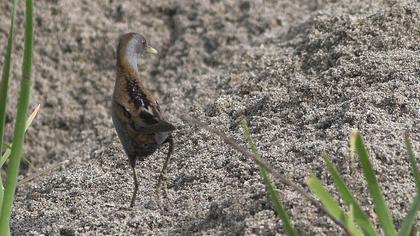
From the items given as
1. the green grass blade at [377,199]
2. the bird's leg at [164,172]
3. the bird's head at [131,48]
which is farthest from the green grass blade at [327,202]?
the bird's head at [131,48]

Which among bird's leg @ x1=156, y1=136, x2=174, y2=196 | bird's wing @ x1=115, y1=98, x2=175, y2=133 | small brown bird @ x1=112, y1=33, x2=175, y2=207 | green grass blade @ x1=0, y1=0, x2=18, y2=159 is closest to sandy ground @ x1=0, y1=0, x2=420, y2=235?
bird's leg @ x1=156, y1=136, x2=174, y2=196

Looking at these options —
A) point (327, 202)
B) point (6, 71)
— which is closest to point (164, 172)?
point (6, 71)

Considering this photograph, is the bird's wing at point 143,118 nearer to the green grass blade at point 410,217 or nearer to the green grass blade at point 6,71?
the green grass blade at point 6,71

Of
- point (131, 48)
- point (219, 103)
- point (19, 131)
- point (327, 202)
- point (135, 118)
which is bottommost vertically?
point (19, 131)

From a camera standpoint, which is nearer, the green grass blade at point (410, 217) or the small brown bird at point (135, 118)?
the green grass blade at point (410, 217)

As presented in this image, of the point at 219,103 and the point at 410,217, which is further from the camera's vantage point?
the point at 219,103

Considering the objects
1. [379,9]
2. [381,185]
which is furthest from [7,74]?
[379,9]

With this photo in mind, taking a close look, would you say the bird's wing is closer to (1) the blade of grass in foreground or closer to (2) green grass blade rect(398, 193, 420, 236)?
(1) the blade of grass in foreground

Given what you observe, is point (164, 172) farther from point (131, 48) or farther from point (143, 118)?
point (131, 48)

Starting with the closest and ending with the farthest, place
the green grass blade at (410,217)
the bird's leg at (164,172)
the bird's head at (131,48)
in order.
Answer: the green grass blade at (410,217) < the bird's leg at (164,172) < the bird's head at (131,48)
